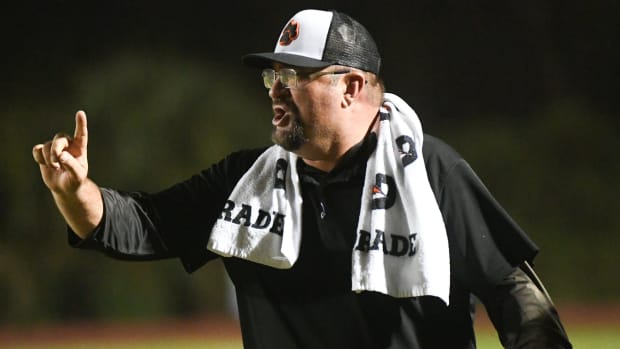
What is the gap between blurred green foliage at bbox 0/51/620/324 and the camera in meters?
8.63

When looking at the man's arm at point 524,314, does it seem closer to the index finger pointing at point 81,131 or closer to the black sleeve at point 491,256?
the black sleeve at point 491,256

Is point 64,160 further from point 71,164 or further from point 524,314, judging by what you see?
point 524,314

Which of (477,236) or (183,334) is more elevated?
(477,236)

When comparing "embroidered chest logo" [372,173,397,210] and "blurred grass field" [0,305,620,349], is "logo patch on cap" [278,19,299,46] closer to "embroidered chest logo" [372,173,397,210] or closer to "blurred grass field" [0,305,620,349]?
Answer: "embroidered chest logo" [372,173,397,210]

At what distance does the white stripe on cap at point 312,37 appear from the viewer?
242cm

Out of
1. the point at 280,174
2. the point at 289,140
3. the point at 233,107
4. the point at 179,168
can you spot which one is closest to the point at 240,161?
the point at 280,174

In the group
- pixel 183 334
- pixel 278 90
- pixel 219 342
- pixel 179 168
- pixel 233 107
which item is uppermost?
pixel 278 90

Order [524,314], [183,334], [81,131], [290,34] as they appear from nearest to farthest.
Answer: [524,314] < [81,131] < [290,34] < [183,334]

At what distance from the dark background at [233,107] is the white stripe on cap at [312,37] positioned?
21.6ft

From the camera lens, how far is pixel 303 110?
7.89 feet

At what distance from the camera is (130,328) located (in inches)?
320

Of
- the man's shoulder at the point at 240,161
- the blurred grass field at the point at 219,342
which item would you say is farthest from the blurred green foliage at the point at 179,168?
the man's shoulder at the point at 240,161

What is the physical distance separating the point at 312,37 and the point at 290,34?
77mm

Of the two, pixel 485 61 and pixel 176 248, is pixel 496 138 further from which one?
pixel 176 248
